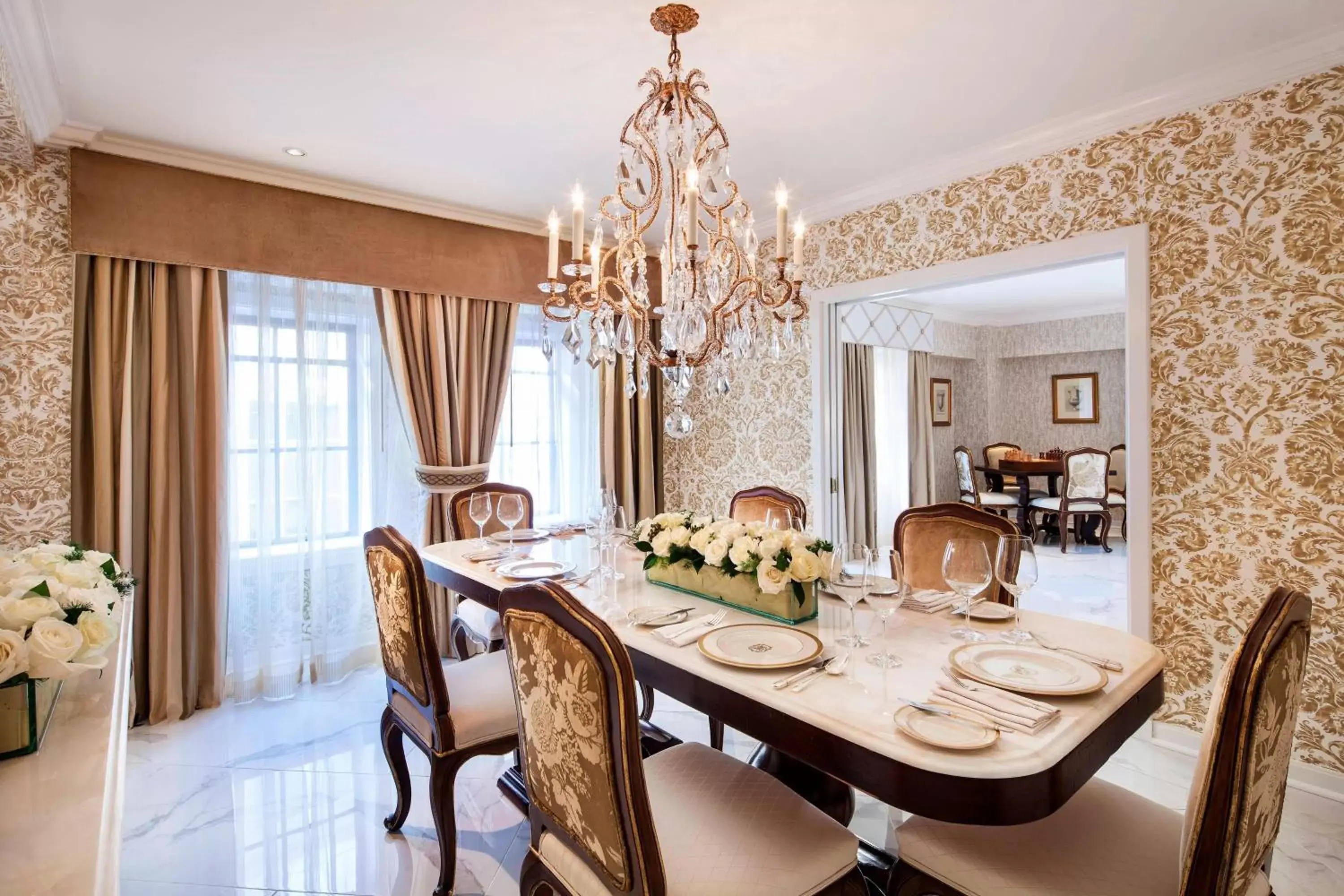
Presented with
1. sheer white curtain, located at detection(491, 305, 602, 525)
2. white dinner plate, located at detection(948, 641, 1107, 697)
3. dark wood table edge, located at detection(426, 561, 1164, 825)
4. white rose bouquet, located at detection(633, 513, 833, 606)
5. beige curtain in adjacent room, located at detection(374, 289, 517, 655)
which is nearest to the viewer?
dark wood table edge, located at detection(426, 561, 1164, 825)

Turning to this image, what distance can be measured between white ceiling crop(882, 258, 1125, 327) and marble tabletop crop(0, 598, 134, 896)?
5566 mm

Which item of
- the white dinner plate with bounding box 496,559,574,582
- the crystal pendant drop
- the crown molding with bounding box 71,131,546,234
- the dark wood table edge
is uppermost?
the crown molding with bounding box 71,131,546,234

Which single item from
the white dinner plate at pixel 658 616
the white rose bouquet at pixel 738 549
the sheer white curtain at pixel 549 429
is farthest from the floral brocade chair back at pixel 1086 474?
the white dinner plate at pixel 658 616

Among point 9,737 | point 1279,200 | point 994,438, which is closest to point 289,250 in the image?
point 9,737

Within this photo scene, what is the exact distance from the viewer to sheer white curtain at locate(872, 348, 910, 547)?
6.28m

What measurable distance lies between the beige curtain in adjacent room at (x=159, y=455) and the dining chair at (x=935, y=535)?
292 cm

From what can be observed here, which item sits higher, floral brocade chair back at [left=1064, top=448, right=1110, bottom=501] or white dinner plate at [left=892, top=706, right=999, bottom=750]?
floral brocade chair back at [left=1064, top=448, right=1110, bottom=501]

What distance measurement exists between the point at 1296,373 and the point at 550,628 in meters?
2.59

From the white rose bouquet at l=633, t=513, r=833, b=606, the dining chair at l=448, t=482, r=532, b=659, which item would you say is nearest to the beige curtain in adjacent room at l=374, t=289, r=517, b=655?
the dining chair at l=448, t=482, r=532, b=659

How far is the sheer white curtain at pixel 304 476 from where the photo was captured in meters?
3.14

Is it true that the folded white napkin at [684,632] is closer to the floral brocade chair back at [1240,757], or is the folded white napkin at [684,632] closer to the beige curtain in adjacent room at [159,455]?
the floral brocade chair back at [1240,757]

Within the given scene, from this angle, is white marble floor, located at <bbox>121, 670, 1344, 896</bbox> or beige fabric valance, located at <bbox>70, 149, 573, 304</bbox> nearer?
white marble floor, located at <bbox>121, 670, 1344, 896</bbox>

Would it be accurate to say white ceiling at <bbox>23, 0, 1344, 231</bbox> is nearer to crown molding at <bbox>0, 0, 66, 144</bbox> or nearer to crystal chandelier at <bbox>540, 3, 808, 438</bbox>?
crown molding at <bbox>0, 0, 66, 144</bbox>

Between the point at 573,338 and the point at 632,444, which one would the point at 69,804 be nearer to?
the point at 573,338
